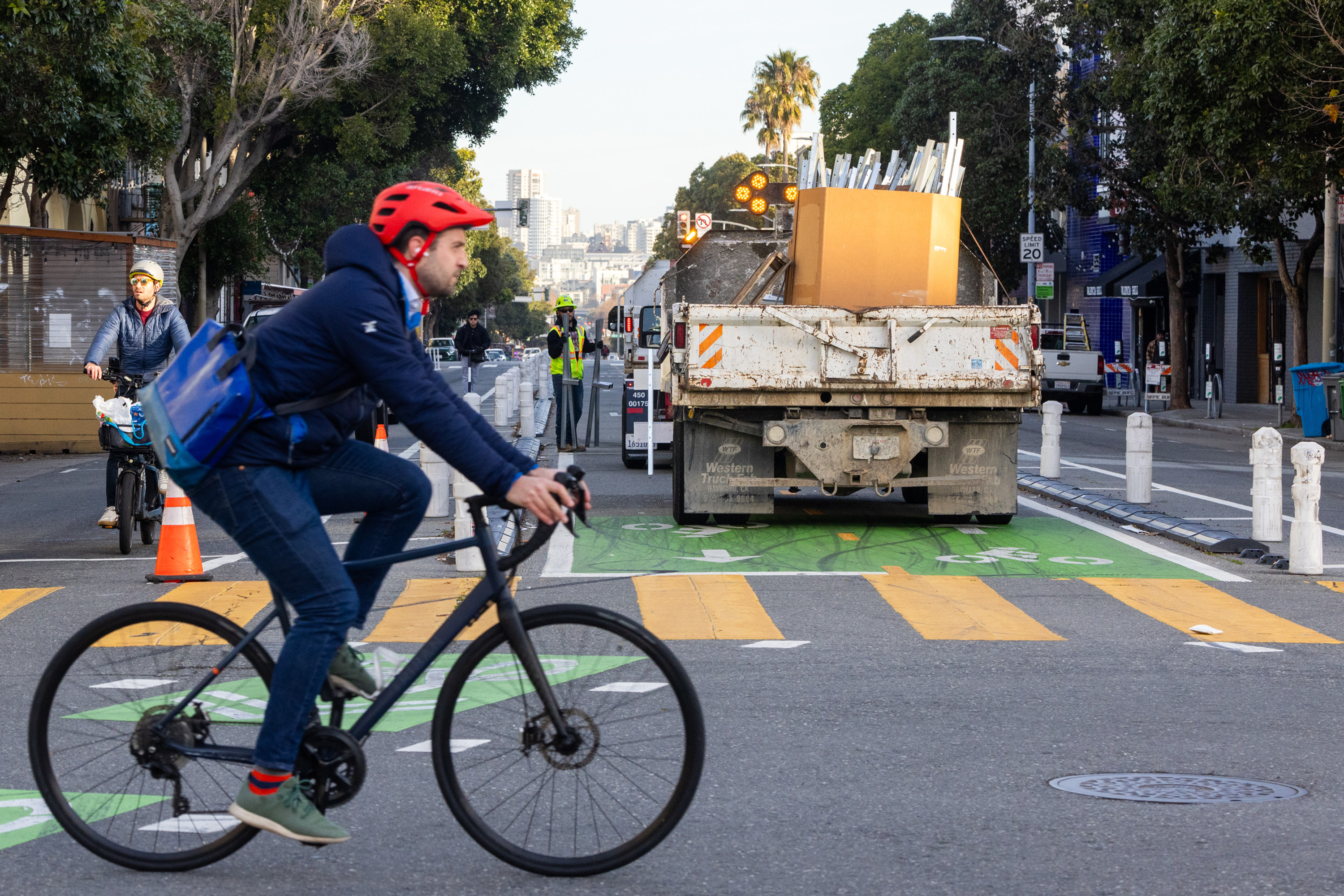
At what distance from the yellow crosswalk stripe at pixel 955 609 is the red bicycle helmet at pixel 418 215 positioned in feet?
14.4

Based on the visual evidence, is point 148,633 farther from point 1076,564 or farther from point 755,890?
point 1076,564

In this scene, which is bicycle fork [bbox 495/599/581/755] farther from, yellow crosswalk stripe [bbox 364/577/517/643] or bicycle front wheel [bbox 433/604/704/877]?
yellow crosswalk stripe [bbox 364/577/517/643]

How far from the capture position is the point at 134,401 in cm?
1098

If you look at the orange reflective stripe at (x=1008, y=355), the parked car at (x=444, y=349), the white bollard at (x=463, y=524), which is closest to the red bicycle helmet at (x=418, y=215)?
the white bollard at (x=463, y=524)

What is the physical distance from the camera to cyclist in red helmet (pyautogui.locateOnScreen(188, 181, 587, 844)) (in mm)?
4066

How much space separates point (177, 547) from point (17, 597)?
3.01 ft

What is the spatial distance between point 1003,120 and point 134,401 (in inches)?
1298

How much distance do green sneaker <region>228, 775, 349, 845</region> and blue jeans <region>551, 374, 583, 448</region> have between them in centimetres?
1640

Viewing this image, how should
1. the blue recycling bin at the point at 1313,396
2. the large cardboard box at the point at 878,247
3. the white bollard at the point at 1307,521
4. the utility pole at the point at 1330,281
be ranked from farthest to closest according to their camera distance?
1. the utility pole at the point at 1330,281
2. the blue recycling bin at the point at 1313,396
3. the large cardboard box at the point at 878,247
4. the white bollard at the point at 1307,521

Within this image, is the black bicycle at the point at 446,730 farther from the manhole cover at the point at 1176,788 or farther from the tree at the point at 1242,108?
the tree at the point at 1242,108

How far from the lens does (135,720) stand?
4.45m

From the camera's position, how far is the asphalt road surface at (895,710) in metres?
4.38

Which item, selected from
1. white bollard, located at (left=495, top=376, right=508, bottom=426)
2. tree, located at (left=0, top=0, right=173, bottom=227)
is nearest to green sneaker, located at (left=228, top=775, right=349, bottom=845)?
tree, located at (left=0, top=0, right=173, bottom=227)

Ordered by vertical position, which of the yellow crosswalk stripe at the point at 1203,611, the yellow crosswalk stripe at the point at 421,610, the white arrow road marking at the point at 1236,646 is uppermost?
the yellow crosswalk stripe at the point at 421,610
